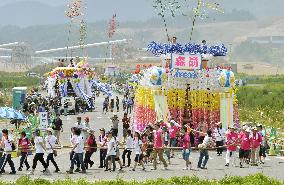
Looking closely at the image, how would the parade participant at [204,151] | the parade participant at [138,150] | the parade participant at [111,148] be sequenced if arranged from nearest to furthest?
the parade participant at [111,148] → the parade participant at [138,150] → the parade participant at [204,151]

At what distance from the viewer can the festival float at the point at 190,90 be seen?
3425 centimetres

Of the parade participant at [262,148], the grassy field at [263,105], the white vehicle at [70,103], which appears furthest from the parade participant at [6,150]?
the white vehicle at [70,103]

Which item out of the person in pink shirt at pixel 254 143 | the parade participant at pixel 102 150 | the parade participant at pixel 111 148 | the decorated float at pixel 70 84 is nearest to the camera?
the parade participant at pixel 111 148

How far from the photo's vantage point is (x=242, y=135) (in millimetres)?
27062

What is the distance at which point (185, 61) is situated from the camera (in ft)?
114

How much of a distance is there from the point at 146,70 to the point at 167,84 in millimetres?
1779

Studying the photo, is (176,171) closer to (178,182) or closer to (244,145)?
A: (244,145)

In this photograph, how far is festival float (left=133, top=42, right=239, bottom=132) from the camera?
34.2 meters

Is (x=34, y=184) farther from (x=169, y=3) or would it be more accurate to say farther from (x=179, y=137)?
(x=169, y=3)

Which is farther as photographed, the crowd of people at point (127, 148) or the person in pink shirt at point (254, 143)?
the person in pink shirt at point (254, 143)

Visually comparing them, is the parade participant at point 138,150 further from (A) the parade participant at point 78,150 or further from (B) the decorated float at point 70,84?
(B) the decorated float at point 70,84

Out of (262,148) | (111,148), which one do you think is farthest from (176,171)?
(262,148)

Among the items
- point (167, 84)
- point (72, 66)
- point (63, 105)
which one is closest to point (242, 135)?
point (167, 84)

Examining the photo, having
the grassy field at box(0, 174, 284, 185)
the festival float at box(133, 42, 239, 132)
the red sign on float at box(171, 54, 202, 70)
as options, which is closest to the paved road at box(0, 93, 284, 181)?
the grassy field at box(0, 174, 284, 185)
